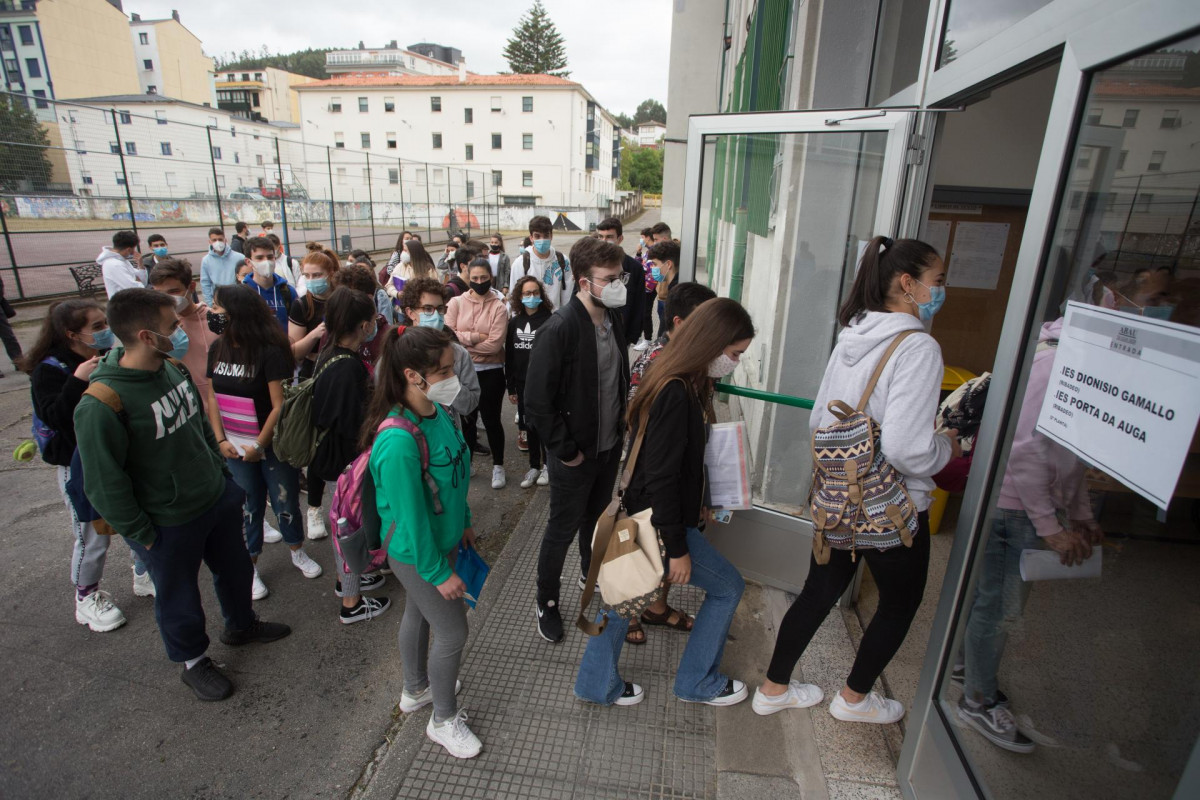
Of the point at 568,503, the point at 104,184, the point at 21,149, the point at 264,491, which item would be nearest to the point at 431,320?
the point at 264,491

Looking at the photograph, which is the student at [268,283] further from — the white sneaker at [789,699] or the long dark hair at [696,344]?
the white sneaker at [789,699]

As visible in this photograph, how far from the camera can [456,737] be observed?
8.33 ft

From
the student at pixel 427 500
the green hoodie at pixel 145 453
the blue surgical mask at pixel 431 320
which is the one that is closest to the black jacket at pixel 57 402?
the green hoodie at pixel 145 453

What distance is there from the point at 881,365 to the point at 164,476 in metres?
2.94

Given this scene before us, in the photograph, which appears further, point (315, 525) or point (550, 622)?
point (315, 525)

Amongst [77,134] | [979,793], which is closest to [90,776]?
[979,793]

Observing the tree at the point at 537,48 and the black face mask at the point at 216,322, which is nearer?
the black face mask at the point at 216,322

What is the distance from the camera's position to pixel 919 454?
2039mm

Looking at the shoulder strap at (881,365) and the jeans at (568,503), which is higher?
the shoulder strap at (881,365)

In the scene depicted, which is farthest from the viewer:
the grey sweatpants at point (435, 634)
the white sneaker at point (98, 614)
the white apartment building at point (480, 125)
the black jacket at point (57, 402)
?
the white apartment building at point (480, 125)

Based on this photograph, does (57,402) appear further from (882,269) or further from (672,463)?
(882,269)

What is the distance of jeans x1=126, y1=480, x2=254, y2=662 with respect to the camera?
8.96ft

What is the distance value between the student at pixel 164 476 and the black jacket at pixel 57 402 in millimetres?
411

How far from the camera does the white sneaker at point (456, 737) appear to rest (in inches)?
99.1
